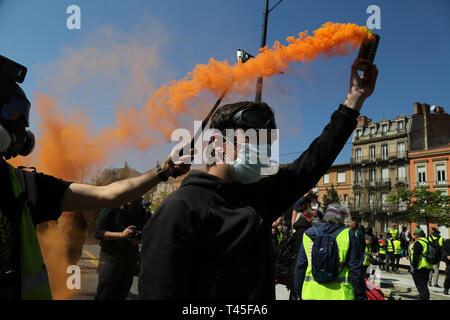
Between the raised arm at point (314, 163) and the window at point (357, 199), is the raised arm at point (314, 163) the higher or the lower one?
the lower one

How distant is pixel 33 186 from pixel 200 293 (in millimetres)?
1136

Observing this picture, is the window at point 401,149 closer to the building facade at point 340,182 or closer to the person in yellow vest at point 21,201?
the building facade at point 340,182

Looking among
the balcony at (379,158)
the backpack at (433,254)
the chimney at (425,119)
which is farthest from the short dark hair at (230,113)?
the chimney at (425,119)

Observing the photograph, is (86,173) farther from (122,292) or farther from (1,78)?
(1,78)

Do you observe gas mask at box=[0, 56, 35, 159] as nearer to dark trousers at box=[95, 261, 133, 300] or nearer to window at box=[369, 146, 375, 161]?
dark trousers at box=[95, 261, 133, 300]

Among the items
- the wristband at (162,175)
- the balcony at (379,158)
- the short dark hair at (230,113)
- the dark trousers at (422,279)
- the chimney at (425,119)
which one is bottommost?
the dark trousers at (422,279)

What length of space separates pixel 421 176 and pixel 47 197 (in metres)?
57.9

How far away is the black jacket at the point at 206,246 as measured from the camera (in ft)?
4.48

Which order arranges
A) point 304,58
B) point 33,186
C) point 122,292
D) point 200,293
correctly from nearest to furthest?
point 200,293, point 33,186, point 304,58, point 122,292

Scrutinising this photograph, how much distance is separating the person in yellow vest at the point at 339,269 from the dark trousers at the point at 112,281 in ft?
8.14

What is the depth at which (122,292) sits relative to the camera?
4.90 m

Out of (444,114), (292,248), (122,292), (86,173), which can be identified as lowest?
(122,292)

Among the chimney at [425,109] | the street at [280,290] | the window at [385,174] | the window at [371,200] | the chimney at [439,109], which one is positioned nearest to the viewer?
the street at [280,290]
